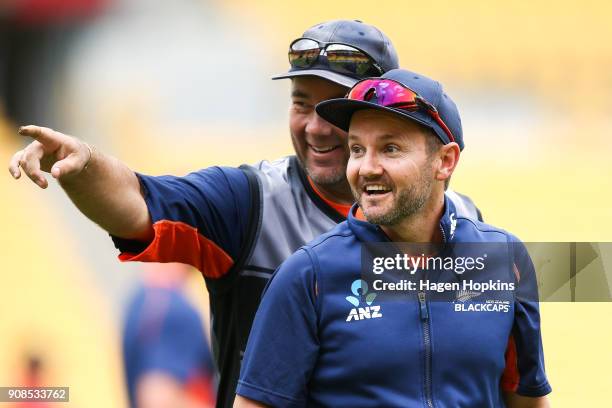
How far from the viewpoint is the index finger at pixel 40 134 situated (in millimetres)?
2291

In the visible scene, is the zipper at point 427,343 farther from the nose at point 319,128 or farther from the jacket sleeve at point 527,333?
the nose at point 319,128

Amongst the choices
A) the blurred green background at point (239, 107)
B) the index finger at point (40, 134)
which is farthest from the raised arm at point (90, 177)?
the blurred green background at point (239, 107)

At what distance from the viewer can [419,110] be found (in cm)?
243

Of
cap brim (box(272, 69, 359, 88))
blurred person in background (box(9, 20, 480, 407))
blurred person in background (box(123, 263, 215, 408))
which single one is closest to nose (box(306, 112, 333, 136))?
blurred person in background (box(9, 20, 480, 407))

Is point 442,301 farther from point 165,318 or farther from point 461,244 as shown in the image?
point 165,318

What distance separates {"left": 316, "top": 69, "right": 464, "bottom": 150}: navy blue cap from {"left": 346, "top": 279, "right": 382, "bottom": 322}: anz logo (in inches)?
15.2

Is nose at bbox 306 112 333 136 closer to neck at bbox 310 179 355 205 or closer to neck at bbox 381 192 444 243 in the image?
neck at bbox 310 179 355 205

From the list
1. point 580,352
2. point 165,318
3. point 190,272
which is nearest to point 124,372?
point 165,318

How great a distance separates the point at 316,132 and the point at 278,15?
3.94 m

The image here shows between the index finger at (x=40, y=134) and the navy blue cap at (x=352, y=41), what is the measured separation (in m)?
0.85

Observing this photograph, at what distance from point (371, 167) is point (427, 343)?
0.40 meters

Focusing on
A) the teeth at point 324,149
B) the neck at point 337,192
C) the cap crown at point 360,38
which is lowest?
the neck at point 337,192

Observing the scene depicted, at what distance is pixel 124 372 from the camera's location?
4391 mm

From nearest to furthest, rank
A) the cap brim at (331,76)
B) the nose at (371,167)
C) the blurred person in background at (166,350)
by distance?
1. the nose at (371,167)
2. the cap brim at (331,76)
3. the blurred person in background at (166,350)
